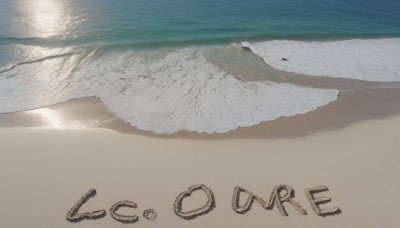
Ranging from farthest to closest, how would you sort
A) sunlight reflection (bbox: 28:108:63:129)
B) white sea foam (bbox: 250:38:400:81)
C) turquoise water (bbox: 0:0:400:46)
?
turquoise water (bbox: 0:0:400:46) < white sea foam (bbox: 250:38:400:81) < sunlight reflection (bbox: 28:108:63:129)

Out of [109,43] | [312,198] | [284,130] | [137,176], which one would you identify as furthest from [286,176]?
[109,43]

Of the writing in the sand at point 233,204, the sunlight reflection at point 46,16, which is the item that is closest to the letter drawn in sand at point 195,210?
the writing in the sand at point 233,204

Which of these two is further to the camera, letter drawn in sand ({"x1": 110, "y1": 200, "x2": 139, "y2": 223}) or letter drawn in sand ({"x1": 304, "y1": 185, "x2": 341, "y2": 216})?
letter drawn in sand ({"x1": 304, "y1": 185, "x2": 341, "y2": 216})

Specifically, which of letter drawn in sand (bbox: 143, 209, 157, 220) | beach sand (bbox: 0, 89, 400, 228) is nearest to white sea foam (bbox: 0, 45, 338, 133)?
beach sand (bbox: 0, 89, 400, 228)

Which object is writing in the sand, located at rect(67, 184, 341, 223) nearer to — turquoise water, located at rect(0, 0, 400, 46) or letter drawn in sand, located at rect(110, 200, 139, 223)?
letter drawn in sand, located at rect(110, 200, 139, 223)

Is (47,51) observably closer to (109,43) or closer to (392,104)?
(109,43)

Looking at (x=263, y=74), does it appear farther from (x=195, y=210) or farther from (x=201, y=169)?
(x=195, y=210)
